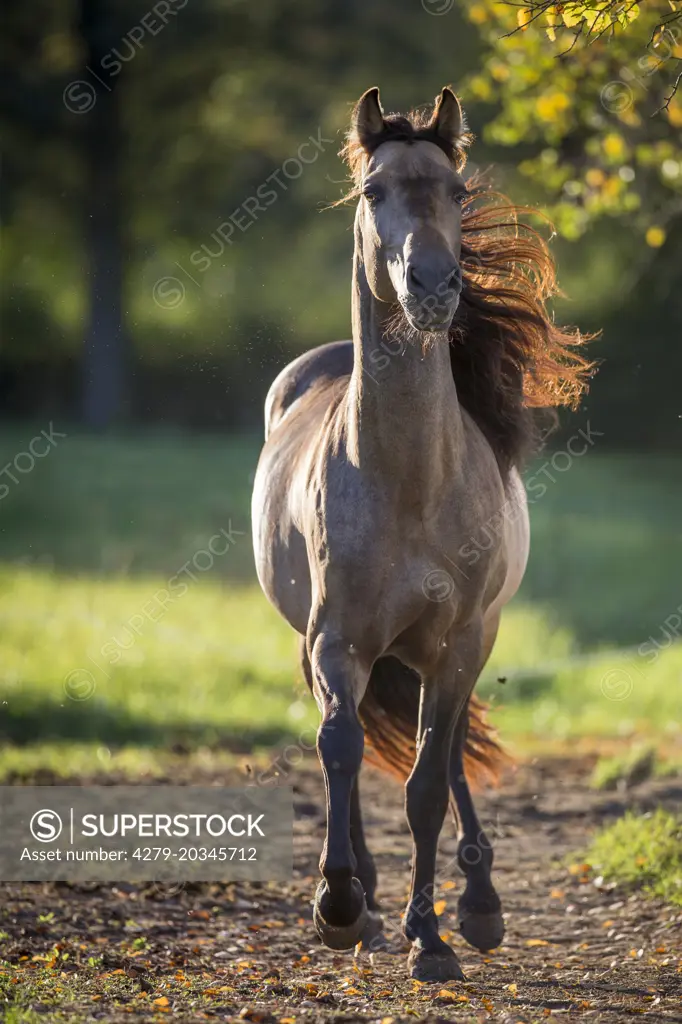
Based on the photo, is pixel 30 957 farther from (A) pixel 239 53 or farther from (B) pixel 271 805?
(A) pixel 239 53

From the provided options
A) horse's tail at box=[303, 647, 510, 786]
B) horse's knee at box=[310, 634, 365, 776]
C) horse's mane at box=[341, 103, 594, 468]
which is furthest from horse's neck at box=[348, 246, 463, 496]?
horse's tail at box=[303, 647, 510, 786]

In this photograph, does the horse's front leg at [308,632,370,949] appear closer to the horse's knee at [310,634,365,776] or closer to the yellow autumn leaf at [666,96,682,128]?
the horse's knee at [310,634,365,776]

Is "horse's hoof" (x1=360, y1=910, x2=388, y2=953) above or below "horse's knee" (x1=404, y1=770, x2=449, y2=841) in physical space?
below

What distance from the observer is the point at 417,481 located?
→ 472 centimetres

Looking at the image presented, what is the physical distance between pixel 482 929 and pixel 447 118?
3.19 m

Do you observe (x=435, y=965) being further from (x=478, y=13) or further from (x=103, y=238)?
(x=103, y=238)

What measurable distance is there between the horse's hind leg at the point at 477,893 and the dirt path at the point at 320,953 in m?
0.09

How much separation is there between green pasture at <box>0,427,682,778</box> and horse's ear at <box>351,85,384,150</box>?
281 centimetres

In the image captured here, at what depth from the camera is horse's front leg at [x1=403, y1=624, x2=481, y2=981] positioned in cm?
501

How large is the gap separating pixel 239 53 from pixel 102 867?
77.8 ft

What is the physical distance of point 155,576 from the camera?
16344 mm

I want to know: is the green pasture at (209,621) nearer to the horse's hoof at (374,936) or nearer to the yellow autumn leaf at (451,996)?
the horse's hoof at (374,936)

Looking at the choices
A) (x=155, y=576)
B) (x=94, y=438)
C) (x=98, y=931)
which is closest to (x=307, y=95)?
(x=94, y=438)

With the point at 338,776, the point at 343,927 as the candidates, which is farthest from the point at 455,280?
the point at 343,927
